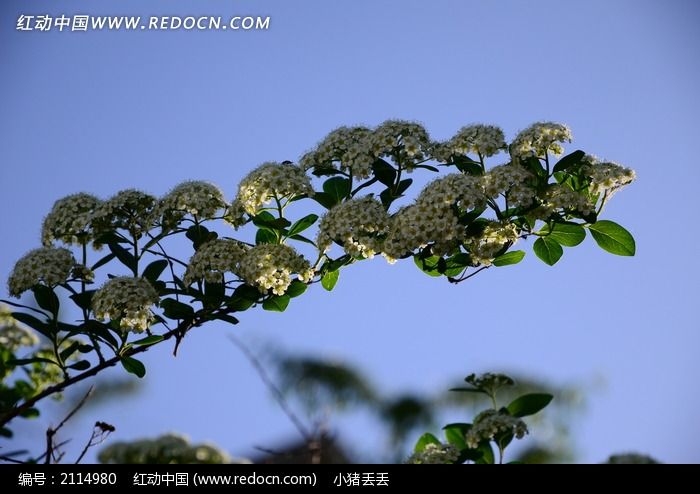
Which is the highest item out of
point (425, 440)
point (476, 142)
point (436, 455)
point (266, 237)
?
point (476, 142)

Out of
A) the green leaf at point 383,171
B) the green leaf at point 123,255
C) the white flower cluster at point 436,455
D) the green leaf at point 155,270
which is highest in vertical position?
the green leaf at point 383,171

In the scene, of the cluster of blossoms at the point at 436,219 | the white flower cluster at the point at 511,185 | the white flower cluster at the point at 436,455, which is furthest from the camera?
the white flower cluster at the point at 436,455

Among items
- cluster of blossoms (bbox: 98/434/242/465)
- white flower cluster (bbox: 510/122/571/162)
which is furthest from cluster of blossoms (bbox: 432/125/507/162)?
cluster of blossoms (bbox: 98/434/242/465)

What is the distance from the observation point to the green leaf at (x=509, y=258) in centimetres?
323

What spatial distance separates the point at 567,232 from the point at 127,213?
1521 mm

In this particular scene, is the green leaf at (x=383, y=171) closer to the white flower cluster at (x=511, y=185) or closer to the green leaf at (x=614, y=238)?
the white flower cluster at (x=511, y=185)

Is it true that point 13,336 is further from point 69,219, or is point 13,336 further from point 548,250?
point 548,250

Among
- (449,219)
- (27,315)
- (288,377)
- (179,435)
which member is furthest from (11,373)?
(288,377)

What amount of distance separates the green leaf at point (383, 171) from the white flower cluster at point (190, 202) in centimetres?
54

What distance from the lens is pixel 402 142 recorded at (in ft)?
Answer: 10.3

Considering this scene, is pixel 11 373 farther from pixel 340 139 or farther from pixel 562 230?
pixel 562 230

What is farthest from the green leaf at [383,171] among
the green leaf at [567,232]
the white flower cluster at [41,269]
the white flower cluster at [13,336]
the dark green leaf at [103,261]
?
the white flower cluster at [13,336]

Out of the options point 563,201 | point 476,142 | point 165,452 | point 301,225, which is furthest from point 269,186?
point 165,452

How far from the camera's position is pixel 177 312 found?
300 cm
